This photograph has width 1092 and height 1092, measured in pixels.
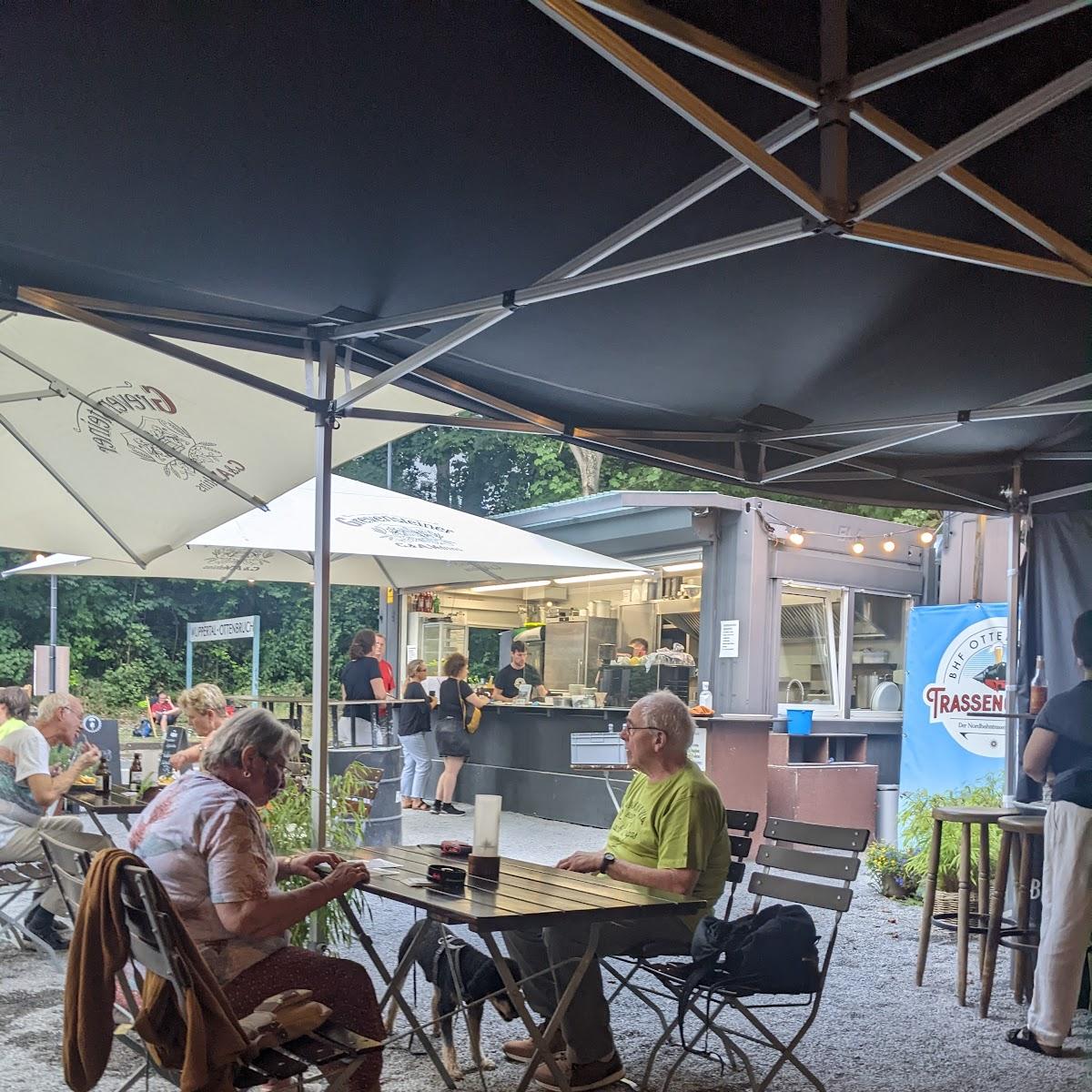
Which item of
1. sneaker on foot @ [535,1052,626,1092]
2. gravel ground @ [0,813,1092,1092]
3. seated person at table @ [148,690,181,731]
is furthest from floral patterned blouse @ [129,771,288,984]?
seated person at table @ [148,690,181,731]

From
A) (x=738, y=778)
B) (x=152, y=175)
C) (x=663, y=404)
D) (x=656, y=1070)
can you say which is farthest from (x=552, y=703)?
(x=152, y=175)

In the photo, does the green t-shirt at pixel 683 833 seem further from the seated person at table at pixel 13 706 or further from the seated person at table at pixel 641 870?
the seated person at table at pixel 13 706

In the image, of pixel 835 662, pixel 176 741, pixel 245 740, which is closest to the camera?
pixel 245 740

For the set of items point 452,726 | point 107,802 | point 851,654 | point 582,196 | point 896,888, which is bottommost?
point 896,888

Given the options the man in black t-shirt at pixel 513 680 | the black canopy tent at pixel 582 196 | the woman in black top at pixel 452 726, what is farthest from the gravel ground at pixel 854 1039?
the man in black t-shirt at pixel 513 680

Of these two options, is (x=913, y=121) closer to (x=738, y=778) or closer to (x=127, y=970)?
(x=127, y=970)

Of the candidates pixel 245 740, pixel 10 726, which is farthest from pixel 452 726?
pixel 245 740

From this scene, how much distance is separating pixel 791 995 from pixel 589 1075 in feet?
2.83

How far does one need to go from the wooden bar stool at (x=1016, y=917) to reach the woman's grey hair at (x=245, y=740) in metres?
3.25

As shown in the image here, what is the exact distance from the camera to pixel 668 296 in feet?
13.7

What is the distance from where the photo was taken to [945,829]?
24.5 feet

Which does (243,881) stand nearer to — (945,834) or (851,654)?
(945,834)

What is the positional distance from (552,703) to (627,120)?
29.5 feet

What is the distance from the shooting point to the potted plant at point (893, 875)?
307 inches
